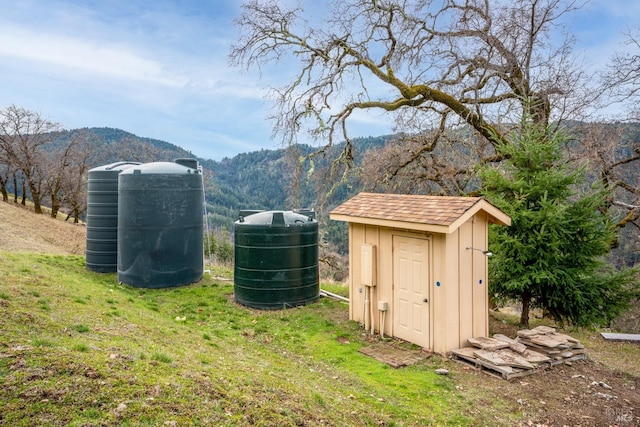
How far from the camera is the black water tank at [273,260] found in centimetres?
950

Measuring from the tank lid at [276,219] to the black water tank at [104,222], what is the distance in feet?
16.6

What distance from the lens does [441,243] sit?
6891 millimetres

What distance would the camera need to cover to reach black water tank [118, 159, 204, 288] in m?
10.8

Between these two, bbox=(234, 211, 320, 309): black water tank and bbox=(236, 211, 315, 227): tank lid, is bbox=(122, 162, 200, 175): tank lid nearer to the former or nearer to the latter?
bbox=(236, 211, 315, 227): tank lid

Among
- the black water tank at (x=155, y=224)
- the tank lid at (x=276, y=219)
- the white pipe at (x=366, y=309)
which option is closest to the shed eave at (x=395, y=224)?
the tank lid at (x=276, y=219)

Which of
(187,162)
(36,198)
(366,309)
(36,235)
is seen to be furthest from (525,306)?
(36,198)

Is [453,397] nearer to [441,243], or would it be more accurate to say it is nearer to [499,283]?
[441,243]

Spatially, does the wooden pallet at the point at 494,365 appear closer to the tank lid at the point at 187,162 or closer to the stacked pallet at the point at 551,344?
the stacked pallet at the point at 551,344

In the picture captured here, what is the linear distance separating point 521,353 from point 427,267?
1938 mm

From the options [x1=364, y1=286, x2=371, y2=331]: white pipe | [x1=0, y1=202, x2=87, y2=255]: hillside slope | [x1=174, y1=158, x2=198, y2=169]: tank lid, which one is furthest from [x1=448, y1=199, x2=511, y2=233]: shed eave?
[x1=0, y1=202, x2=87, y2=255]: hillside slope

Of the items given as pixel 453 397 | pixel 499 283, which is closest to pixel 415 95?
pixel 499 283

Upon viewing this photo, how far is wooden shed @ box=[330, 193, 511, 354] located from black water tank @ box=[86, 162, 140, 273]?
8.06m

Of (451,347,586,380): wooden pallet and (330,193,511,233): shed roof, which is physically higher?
(330,193,511,233): shed roof

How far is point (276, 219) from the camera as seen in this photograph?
952cm
